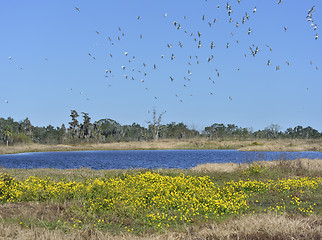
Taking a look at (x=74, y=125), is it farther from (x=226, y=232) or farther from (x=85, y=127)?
(x=226, y=232)

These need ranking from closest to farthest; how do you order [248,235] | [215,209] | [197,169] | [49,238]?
[49,238], [248,235], [215,209], [197,169]

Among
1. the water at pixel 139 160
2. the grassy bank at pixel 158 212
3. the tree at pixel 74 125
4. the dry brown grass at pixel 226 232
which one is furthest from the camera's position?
the tree at pixel 74 125

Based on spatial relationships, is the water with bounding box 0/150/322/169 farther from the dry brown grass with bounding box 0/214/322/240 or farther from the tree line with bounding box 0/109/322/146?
the tree line with bounding box 0/109/322/146

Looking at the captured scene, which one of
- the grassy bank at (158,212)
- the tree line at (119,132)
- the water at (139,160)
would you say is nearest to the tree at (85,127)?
the tree line at (119,132)

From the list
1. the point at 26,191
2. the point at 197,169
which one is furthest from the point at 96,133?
the point at 26,191

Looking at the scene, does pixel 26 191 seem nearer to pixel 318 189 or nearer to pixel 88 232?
pixel 88 232

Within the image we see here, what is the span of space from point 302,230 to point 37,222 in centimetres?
739

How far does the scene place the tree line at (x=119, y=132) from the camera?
13105 cm

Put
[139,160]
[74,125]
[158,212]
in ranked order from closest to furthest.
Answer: [158,212], [139,160], [74,125]

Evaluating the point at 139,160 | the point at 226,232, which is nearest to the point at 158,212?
the point at 226,232

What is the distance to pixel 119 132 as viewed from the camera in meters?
157

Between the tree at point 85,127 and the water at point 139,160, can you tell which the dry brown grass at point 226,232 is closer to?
the water at point 139,160

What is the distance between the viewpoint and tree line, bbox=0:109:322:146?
131050 millimetres

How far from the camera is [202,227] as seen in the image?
9.45 meters
